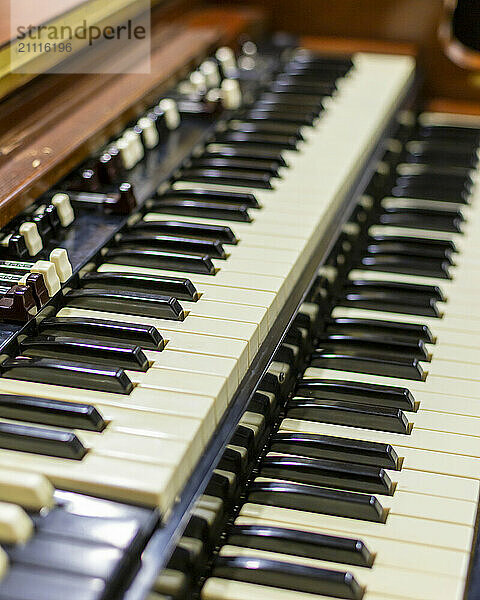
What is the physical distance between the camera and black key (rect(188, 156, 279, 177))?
8.19 ft

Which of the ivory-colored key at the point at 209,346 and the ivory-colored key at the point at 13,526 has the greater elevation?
the ivory-colored key at the point at 13,526

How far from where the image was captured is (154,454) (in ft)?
4.66

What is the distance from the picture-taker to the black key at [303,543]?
4.99 ft

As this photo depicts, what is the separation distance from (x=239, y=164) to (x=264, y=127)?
32cm

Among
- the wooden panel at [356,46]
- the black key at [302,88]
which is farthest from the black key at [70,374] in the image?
the wooden panel at [356,46]

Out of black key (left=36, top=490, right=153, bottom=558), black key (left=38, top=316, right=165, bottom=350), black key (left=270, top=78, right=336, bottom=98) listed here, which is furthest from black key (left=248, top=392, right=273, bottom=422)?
black key (left=270, top=78, right=336, bottom=98)

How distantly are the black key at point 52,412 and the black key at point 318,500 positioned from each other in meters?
0.39

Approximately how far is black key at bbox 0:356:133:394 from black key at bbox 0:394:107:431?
8cm

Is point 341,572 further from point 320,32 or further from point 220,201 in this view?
point 320,32

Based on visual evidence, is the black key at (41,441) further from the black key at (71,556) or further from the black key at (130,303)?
the black key at (130,303)

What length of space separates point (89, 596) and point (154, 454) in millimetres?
295

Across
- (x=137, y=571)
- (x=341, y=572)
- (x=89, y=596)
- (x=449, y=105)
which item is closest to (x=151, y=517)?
(x=137, y=571)

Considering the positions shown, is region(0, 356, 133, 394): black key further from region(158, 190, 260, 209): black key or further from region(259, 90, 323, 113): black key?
region(259, 90, 323, 113): black key

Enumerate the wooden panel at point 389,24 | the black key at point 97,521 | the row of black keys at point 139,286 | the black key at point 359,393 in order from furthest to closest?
the wooden panel at point 389,24
the black key at point 359,393
the row of black keys at point 139,286
the black key at point 97,521
